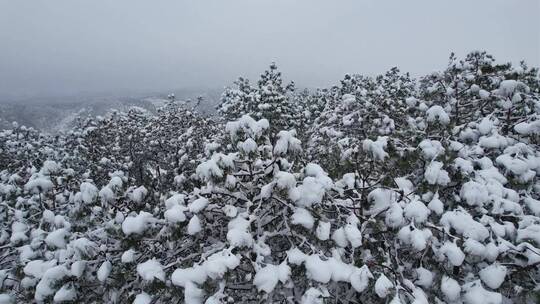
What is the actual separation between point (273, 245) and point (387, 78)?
17.5m

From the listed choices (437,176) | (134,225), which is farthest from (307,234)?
(134,225)

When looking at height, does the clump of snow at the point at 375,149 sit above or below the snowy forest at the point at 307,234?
above

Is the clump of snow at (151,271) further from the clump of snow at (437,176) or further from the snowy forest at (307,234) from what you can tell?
the clump of snow at (437,176)

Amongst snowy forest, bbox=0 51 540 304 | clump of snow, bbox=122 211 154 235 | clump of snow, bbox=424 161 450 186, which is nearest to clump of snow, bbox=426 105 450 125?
snowy forest, bbox=0 51 540 304

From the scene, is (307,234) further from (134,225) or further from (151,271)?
(134,225)

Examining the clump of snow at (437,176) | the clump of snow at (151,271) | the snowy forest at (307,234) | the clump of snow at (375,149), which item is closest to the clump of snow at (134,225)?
the snowy forest at (307,234)

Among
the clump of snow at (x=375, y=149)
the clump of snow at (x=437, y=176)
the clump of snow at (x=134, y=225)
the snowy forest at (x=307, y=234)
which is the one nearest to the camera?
the snowy forest at (x=307, y=234)

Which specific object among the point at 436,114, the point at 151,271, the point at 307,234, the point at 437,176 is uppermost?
the point at 436,114

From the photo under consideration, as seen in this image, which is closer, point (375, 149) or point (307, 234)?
point (307, 234)

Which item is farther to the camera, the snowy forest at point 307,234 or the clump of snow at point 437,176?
the clump of snow at point 437,176

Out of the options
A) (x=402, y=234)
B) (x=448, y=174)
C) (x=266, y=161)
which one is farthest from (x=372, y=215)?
(x=266, y=161)

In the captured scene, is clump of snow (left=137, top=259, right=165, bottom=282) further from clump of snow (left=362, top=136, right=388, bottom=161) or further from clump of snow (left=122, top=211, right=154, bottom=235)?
clump of snow (left=362, top=136, right=388, bottom=161)

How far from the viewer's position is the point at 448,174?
14.6ft

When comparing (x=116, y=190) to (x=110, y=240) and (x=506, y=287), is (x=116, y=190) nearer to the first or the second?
(x=110, y=240)
